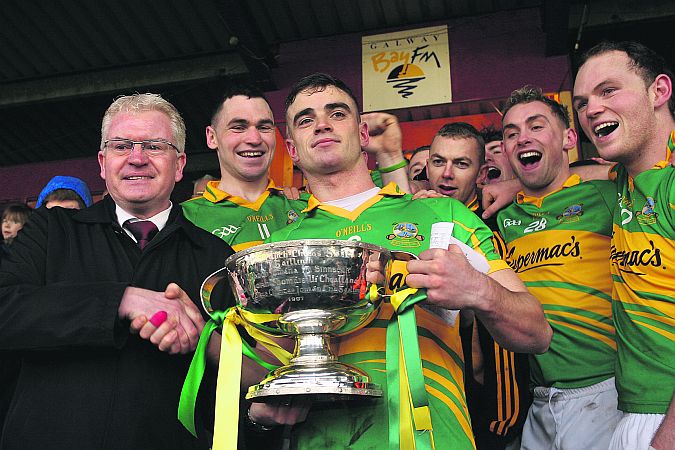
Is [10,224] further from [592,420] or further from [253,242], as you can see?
[592,420]

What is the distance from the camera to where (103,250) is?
1.73 m

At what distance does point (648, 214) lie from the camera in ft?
6.58

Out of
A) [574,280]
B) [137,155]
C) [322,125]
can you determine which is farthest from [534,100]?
[137,155]

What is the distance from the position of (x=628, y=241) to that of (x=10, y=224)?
355cm

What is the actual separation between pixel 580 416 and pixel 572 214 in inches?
30.2

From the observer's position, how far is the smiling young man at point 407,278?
1.39 meters

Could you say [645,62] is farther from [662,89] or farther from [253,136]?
[253,136]

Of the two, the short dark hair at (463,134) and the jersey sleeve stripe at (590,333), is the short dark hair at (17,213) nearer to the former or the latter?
the short dark hair at (463,134)

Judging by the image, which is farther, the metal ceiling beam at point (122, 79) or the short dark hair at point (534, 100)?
the metal ceiling beam at point (122, 79)

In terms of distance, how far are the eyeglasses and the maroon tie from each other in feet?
0.67

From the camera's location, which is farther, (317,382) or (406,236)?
(406,236)

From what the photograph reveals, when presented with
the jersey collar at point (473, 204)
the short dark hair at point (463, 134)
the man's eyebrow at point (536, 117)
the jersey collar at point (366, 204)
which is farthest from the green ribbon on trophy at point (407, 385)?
the short dark hair at point (463, 134)

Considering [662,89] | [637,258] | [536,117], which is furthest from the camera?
[536,117]

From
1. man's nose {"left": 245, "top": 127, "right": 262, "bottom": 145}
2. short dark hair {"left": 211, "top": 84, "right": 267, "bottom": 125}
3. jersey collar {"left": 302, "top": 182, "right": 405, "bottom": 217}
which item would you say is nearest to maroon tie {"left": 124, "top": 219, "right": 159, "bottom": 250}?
jersey collar {"left": 302, "top": 182, "right": 405, "bottom": 217}
